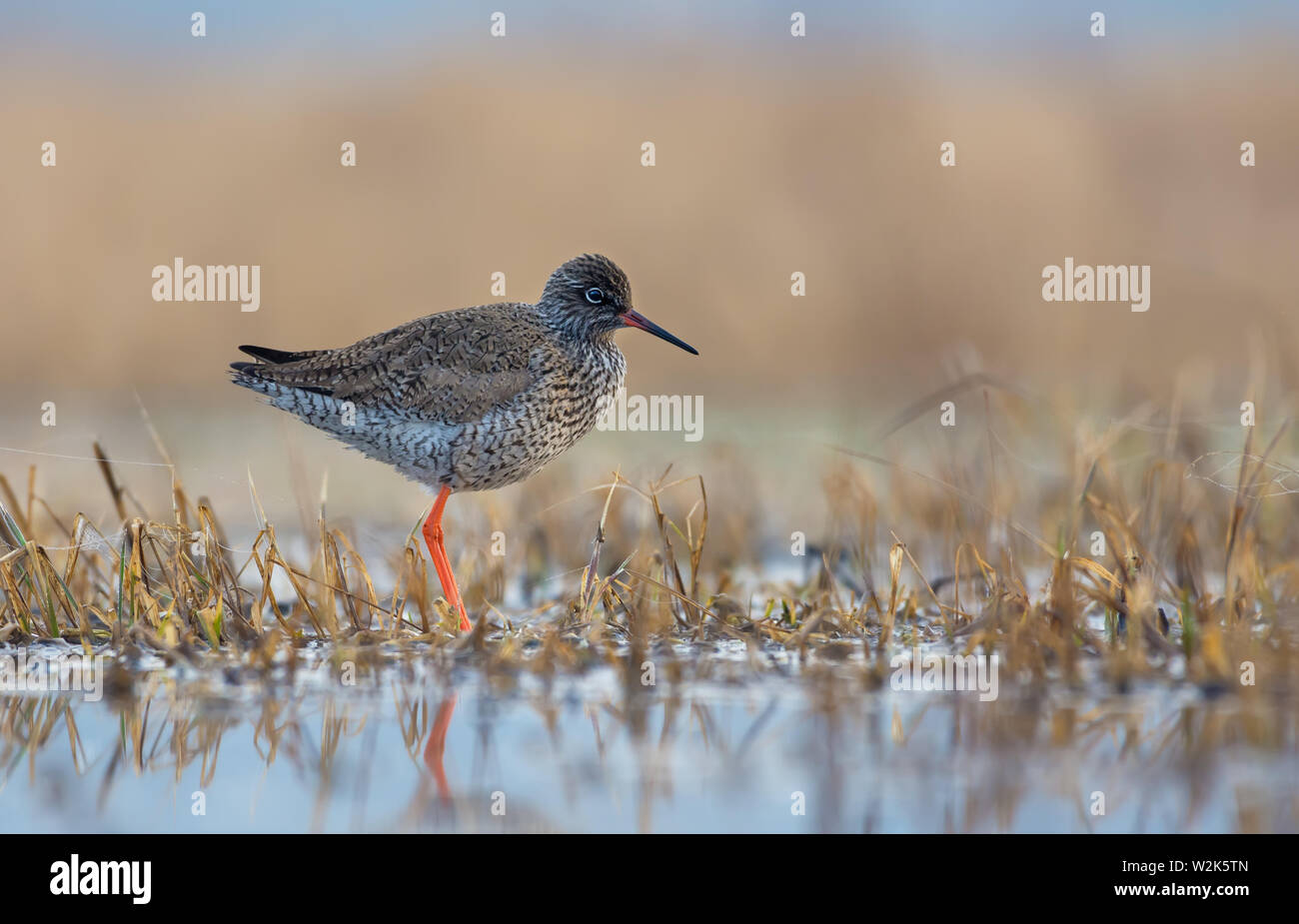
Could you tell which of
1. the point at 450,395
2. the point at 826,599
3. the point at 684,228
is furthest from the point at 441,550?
the point at 684,228

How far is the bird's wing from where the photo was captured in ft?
20.8

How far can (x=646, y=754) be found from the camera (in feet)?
13.3

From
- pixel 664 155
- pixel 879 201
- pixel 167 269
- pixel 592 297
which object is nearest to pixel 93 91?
pixel 167 269

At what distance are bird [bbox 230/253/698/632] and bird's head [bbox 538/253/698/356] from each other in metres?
0.17

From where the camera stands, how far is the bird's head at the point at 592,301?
6.95 metres

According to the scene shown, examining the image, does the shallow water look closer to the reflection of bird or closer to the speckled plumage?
the reflection of bird

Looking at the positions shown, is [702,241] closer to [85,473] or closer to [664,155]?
[664,155]

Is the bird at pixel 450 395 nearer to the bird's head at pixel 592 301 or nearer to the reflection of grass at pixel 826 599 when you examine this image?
the bird's head at pixel 592 301

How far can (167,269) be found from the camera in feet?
39.6

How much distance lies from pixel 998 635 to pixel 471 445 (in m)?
2.60

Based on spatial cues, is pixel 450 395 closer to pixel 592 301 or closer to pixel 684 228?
pixel 592 301

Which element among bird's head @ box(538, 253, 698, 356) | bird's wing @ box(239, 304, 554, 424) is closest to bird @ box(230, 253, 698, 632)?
bird's wing @ box(239, 304, 554, 424)

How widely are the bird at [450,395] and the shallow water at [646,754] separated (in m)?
1.57

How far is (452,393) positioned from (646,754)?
2734mm
